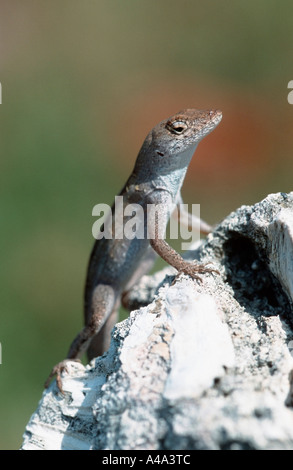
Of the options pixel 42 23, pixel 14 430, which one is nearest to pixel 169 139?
pixel 14 430

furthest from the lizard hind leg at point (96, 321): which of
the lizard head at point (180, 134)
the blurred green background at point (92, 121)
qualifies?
the blurred green background at point (92, 121)

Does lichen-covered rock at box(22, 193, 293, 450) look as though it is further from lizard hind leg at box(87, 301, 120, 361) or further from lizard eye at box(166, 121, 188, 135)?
lizard hind leg at box(87, 301, 120, 361)

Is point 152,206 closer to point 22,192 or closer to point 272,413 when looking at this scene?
point 272,413

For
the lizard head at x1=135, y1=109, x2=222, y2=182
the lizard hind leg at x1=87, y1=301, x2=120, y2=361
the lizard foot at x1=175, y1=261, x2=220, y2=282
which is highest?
the lizard head at x1=135, y1=109, x2=222, y2=182

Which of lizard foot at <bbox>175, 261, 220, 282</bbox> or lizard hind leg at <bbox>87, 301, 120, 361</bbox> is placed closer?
lizard foot at <bbox>175, 261, 220, 282</bbox>

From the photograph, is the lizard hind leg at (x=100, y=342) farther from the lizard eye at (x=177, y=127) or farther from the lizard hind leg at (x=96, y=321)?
the lizard eye at (x=177, y=127)

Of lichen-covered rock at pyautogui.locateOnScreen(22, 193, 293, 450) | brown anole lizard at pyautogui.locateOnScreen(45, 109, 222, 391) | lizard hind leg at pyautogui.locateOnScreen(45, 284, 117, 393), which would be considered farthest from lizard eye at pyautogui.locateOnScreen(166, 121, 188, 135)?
lizard hind leg at pyautogui.locateOnScreen(45, 284, 117, 393)

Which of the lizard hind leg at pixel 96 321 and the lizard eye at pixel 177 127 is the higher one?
the lizard eye at pixel 177 127
